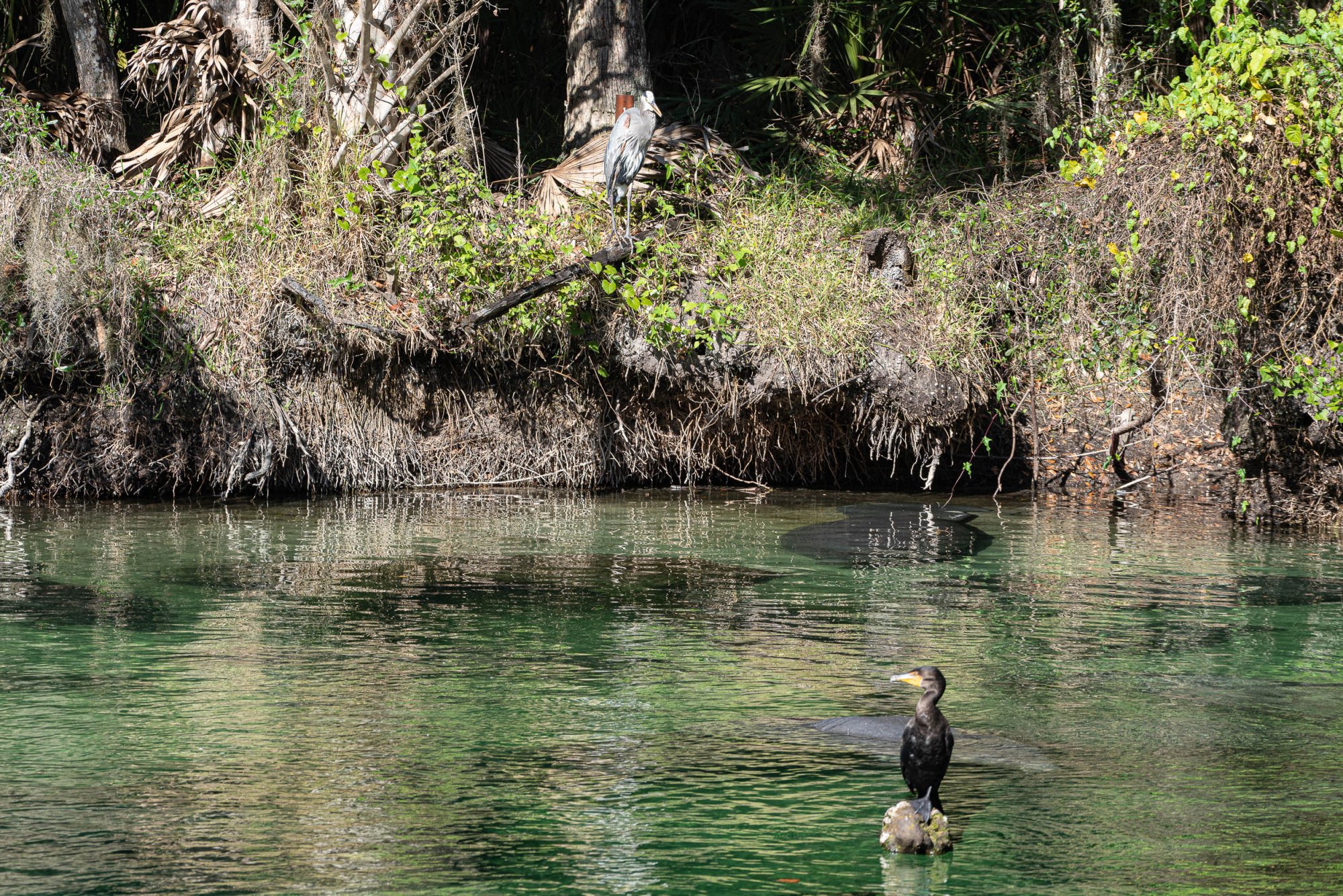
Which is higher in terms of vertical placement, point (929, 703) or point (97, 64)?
point (97, 64)

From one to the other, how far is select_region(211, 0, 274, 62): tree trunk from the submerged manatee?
23.3 ft

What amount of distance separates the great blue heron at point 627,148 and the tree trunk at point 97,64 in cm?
509

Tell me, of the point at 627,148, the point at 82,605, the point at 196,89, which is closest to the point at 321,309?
the point at 627,148

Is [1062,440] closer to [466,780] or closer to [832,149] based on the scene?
[832,149]

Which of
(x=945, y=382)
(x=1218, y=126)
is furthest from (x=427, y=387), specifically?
(x=1218, y=126)

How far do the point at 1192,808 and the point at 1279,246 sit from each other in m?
5.66

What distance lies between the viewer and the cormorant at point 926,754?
4.04 meters

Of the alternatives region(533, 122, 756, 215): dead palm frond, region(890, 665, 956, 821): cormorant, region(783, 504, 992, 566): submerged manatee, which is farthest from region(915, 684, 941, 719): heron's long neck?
region(533, 122, 756, 215): dead palm frond

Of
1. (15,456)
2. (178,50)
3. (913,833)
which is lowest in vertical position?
(913,833)

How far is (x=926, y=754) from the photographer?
4.05 metres

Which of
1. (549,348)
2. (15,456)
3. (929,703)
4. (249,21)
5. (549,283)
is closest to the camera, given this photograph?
(929,703)

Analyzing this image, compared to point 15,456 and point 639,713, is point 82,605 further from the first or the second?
point 15,456

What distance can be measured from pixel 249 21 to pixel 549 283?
4533 millimetres

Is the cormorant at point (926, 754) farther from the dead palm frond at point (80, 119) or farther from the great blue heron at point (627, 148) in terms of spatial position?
the dead palm frond at point (80, 119)
